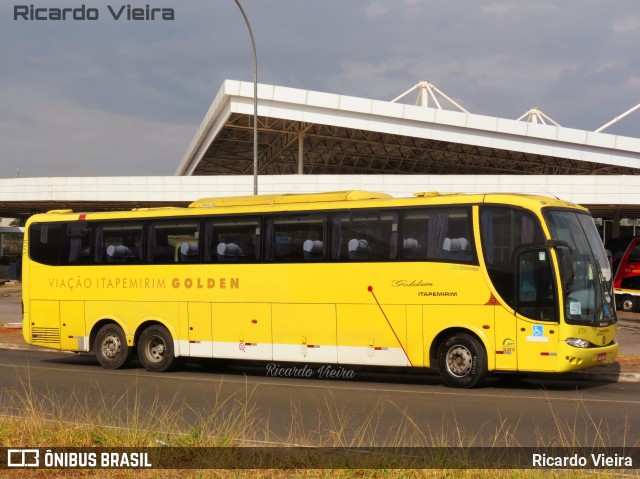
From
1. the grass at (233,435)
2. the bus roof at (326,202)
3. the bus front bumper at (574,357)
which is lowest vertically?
the grass at (233,435)

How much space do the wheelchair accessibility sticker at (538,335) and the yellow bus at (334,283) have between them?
16 millimetres

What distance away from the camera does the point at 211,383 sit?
1580 cm

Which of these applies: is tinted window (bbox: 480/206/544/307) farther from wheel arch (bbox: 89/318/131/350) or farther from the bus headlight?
wheel arch (bbox: 89/318/131/350)

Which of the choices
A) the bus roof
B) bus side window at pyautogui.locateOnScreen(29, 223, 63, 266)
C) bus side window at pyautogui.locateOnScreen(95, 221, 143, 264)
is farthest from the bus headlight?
bus side window at pyautogui.locateOnScreen(29, 223, 63, 266)

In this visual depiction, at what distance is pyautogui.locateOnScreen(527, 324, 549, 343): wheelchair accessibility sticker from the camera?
46.3ft

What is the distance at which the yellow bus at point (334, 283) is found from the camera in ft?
47.3

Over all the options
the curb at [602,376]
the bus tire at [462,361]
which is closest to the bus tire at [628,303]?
the curb at [602,376]

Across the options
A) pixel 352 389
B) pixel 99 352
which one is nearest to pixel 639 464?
pixel 352 389

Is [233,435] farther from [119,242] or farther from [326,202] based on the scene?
[119,242]

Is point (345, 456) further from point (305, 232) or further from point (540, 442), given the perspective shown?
point (305, 232)

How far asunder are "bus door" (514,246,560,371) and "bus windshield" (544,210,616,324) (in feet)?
0.82

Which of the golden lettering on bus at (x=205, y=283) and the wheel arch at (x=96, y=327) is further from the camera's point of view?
the wheel arch at (x=96, y=327)

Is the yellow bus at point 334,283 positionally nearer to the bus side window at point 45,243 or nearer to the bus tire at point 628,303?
the bus side window at point 45,243

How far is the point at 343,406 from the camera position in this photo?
40.4 ft
